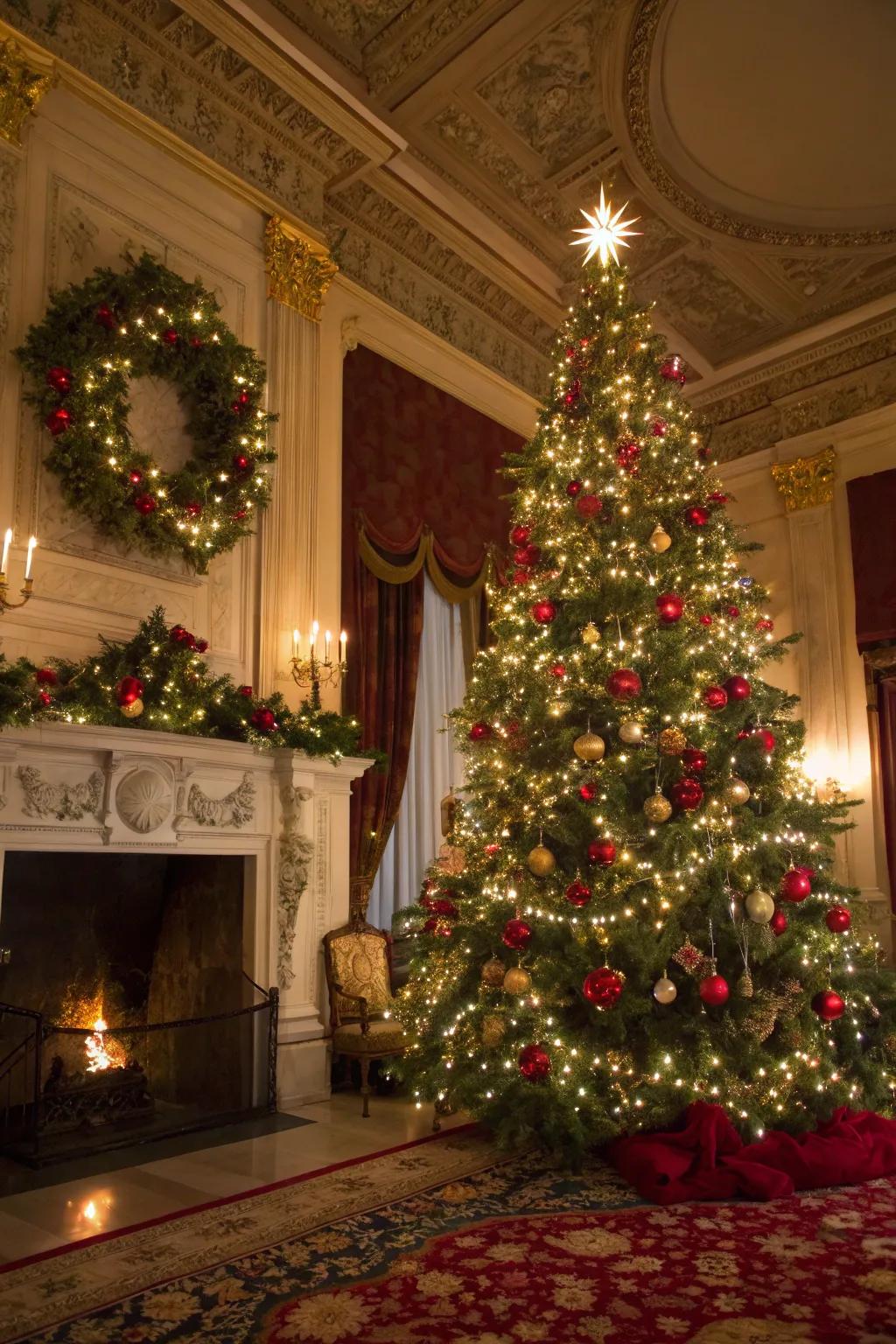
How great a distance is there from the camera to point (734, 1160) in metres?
3.86

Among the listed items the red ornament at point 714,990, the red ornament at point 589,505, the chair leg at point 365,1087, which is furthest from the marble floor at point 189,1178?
the red ornament at point 589,505

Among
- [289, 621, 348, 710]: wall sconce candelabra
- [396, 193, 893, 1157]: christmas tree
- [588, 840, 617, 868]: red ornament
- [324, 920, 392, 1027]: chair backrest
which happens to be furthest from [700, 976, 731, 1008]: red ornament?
[289, 621, 348, 710]: wall sconce candelabra

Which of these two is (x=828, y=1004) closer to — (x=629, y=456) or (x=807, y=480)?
(x=629, y=456)

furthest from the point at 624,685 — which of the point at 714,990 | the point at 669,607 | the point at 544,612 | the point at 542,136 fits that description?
the point at 542,136

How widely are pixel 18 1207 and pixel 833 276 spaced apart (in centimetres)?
974

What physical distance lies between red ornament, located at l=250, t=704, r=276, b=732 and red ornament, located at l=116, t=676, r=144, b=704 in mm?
842

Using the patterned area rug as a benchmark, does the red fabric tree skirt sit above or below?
above

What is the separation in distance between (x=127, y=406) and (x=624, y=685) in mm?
3302

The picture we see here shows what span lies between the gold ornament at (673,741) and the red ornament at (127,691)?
2724mm

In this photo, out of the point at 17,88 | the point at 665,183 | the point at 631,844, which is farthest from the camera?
the point at 665,183

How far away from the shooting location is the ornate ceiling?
6.39 m

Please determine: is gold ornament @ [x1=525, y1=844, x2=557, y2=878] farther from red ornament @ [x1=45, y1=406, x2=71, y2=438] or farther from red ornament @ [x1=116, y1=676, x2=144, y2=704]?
red ornament @ [x1=45, y1=406, x2=71, y2=438]

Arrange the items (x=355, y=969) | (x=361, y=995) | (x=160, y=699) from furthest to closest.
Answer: (x=355, y=969)
(x=361, y=995)
(x=160, y=699)

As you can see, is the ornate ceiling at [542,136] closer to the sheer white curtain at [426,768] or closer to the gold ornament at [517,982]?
the sheer white curtain at [426,768]
